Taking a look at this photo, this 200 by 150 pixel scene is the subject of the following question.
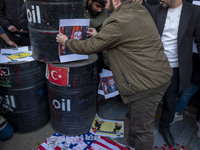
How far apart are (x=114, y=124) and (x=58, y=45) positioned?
1477 millimetres

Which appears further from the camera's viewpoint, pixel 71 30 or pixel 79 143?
pixel 79 143

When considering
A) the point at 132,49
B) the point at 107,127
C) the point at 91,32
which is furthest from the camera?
the point at 107,127

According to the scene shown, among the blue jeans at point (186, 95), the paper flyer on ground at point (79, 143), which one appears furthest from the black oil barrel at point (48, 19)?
the blue jeans at point (186, 95)

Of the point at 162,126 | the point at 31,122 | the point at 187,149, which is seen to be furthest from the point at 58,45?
the point at 187,149

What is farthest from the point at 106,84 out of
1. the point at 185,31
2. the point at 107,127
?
the point at 185,31

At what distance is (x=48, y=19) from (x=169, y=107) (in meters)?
1.77

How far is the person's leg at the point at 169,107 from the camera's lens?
2.23m

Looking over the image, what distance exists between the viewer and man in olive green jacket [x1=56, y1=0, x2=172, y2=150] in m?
1.50

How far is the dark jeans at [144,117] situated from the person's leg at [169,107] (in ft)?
1.57

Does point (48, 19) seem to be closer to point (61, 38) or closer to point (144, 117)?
point (61, 38)

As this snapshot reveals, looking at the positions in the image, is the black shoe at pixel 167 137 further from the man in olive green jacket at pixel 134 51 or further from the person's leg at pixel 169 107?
the man in olive green jacket at pixel 134 51

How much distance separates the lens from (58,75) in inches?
83.3

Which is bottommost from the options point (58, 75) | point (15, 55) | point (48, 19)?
point (58, 75)

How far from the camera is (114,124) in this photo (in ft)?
9.08
